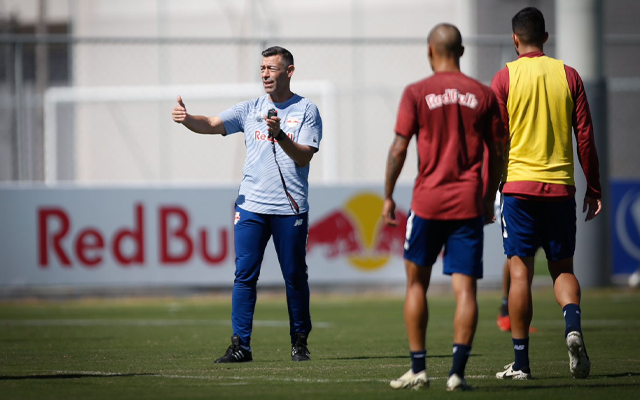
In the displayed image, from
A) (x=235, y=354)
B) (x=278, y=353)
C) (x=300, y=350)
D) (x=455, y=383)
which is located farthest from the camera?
(x=278, y=353)

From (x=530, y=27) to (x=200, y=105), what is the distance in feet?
45.6

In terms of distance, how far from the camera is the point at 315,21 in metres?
22.0

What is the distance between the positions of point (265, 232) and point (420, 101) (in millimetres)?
2391

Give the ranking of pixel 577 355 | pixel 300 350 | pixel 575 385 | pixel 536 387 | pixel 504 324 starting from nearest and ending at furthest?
pixel 536 387 → pixel 575 385 → pixel 577 355 → pixel 300 350 → pixel 504 324

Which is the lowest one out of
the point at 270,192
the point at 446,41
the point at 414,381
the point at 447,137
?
the point at 414,381

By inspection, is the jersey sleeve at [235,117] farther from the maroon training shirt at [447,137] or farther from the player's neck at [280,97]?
the maroon training shirt at [447,137]

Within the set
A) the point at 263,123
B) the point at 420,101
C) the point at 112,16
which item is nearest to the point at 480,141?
the point at 420,101

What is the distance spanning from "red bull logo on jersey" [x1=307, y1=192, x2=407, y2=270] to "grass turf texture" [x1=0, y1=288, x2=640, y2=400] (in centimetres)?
102

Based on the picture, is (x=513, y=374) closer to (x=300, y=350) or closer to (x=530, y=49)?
(x=300, y=350)

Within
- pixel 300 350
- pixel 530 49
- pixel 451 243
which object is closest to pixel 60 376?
pixel 300 350

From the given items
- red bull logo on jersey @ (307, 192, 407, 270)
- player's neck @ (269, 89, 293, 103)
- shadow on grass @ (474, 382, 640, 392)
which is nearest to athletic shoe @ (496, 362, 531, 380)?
shadow on grass @ (474, 382, 640, 392)

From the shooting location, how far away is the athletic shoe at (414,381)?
5.88 metres

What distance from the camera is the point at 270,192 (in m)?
7.69

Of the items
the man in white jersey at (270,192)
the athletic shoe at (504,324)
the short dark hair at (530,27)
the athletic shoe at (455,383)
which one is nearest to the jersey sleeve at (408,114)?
the short dark hair at (530,27)
